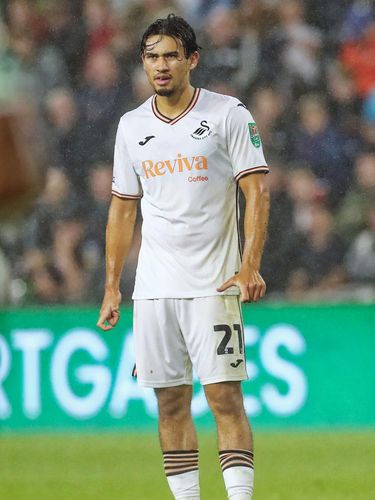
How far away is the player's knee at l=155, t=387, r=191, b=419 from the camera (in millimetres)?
4547

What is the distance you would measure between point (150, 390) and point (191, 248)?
4343 millimetres

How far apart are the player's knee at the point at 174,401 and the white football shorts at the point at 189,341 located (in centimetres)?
3

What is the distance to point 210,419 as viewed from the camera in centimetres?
875

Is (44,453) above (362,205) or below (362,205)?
below

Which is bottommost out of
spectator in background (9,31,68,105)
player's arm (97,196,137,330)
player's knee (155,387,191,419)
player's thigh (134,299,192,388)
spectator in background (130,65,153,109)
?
player's knee (155,387,191,419)

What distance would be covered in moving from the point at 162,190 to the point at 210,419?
4.44m

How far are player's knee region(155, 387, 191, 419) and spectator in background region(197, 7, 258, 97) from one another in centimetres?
522

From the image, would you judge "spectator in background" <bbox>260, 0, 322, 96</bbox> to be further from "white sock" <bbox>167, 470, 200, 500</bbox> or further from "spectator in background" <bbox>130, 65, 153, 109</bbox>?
"white sock" <bbox>167, 470, 200, 500</bbox>

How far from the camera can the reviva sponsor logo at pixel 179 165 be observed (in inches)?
177

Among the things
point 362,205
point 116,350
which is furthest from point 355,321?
point 116,350

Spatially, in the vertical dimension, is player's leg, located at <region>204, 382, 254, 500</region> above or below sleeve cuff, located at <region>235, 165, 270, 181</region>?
below

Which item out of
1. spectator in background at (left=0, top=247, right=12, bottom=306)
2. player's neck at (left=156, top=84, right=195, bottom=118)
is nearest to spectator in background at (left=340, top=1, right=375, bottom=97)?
spectator in background at (left=0, top=247, right=12, bottom=306)

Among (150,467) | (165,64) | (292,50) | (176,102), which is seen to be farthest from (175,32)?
(292,50)

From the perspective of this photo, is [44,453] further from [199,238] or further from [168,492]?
[199,238]
